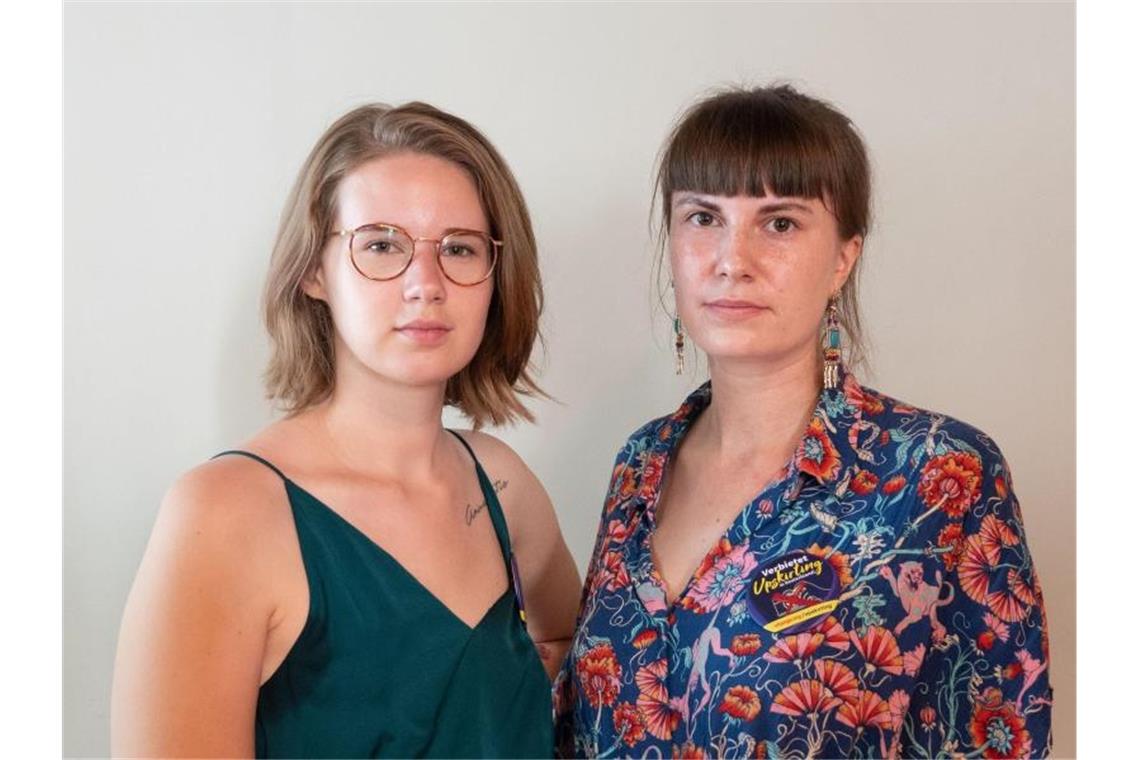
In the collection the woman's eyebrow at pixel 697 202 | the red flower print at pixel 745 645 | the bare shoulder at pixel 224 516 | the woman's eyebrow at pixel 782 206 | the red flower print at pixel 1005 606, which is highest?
the woman's eyebrow at pixel 697 202

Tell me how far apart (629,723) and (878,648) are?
1.40 ft

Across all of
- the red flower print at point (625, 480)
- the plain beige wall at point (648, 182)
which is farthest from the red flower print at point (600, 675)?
the plain beige wall at point (648, 182)

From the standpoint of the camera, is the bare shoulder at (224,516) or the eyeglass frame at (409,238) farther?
the eyeglass frame at (409,238)

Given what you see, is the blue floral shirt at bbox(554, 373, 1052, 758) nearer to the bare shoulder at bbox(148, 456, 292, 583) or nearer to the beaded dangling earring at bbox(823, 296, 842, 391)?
the beaded dangling earring at bbox(823, 296, 842, 391)

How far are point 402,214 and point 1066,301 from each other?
1795mm

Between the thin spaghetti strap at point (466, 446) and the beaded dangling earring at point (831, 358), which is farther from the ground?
the beaded dangling earring at point (831, 358)

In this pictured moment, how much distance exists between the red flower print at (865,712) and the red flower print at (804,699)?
0.02m

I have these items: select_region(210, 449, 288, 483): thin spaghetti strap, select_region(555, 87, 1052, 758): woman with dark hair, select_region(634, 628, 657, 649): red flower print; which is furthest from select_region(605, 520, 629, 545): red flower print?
select_region(210, 449, 288, 483): thin spaghetti strap

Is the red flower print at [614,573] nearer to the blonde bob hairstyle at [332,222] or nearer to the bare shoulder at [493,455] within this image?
the bare shoulder at [493,455]

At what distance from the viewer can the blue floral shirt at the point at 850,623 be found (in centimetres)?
187

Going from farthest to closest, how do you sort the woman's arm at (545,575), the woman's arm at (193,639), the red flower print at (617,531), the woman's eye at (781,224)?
the woman's arm at (545,575)
the red flower print at (617,531)
the woman's eye at (781,224)
the woman's arm at (193,639)

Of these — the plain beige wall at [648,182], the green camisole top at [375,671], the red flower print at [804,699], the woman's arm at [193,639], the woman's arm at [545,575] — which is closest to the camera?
the woman's arm at [193,639]

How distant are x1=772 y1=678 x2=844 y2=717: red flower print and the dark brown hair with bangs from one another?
78 cm

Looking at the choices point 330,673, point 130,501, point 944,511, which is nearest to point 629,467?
point 944,511
